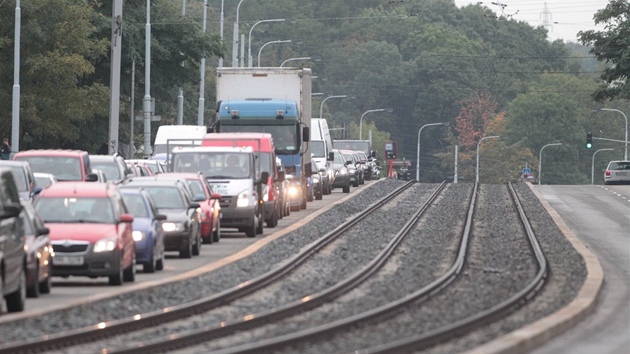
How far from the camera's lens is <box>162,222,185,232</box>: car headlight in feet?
105

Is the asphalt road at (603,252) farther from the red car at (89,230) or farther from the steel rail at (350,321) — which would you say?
the red car at (89,230)

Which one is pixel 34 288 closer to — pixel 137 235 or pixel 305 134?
pixel 137 235

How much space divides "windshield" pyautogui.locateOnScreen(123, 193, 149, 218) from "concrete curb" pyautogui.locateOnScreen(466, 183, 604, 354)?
23.8ft

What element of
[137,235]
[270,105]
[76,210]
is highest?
[270,105]

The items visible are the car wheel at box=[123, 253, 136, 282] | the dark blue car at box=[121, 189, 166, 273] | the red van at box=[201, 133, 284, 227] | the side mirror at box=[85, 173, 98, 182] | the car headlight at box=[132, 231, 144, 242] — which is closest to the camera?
the car wheel at box=[123, 253, 136, 282]

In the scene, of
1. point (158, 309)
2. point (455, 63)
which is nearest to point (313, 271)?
point (158, 309)

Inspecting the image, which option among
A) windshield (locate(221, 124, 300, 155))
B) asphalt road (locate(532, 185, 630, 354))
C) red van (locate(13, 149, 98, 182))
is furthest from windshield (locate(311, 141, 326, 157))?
red van (locate(13, 149, 98, 182))

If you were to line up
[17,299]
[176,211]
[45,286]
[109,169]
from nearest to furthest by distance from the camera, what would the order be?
1. [17,299]
2. [45,286]
3. [176,211]
4. [109,169]

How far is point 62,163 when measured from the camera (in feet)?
127

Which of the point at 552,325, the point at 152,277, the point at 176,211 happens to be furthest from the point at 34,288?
the point at 176,211

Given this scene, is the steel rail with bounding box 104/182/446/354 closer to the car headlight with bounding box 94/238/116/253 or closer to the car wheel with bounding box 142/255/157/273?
the car headlight with bounding box 94/238/116/253

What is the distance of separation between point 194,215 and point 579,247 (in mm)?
7923

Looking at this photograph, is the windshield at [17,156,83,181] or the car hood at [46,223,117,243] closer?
the car hood at [46,223,117,243]

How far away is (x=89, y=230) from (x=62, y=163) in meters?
13.7
